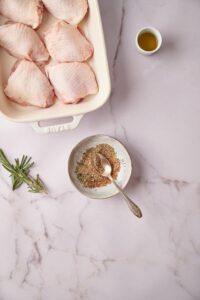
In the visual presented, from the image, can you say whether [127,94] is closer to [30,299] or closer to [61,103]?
[61,103]

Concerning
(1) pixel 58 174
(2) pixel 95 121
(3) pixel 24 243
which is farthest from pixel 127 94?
(3) pixel 24 243

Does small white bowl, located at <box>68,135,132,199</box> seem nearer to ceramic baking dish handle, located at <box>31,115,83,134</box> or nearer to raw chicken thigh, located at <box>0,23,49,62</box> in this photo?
ceramic baking dish handle, located at <box>31,115,83,134</box>

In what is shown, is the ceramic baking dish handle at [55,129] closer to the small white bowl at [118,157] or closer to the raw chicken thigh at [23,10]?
the small white bowl at [118,157]

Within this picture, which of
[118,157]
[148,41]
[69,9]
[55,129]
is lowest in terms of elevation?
[118,157]

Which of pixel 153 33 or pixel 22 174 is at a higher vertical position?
pixel 153 33

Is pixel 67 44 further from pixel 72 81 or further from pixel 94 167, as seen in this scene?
pixel 94 167

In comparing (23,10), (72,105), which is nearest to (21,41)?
(23,10)

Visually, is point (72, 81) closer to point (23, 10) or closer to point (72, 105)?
point (72, 105)
